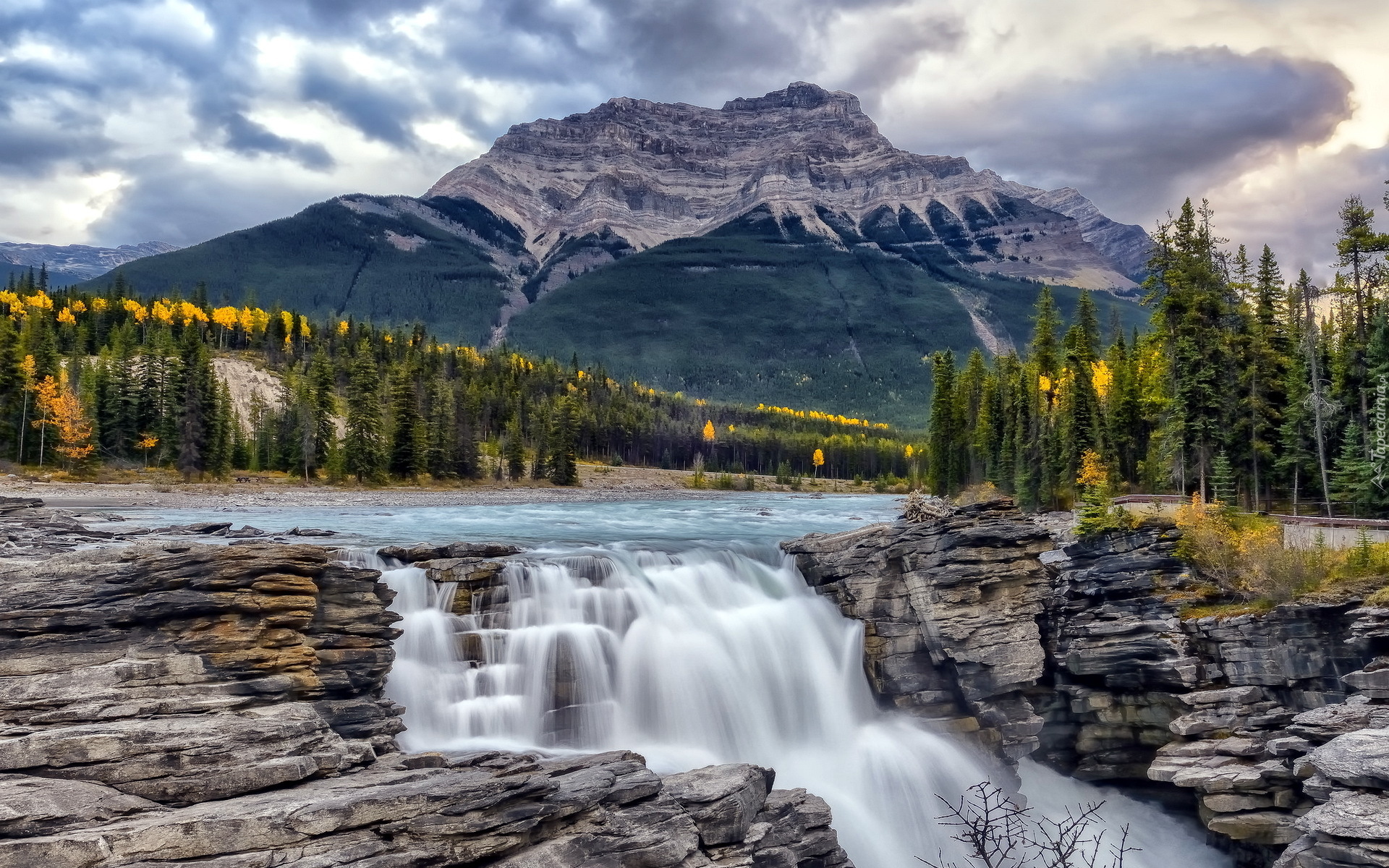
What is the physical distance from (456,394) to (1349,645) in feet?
325

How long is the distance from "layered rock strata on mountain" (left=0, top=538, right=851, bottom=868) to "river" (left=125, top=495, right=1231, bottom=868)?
315 centimetres

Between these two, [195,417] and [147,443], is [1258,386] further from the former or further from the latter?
[147,443]

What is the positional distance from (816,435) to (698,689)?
160 meters

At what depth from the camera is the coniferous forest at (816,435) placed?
36531 mm

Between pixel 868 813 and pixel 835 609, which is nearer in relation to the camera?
pixel 868 813

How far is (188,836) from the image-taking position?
8.93 m

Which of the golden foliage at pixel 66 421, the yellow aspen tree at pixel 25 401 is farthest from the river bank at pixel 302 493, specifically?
the yellow aspen tree at pixel 25 401

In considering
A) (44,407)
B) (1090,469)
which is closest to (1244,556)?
(1090,469)

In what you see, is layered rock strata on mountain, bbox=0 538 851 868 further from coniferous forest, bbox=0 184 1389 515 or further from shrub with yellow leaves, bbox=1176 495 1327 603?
coniferous forest, bbox=0 184 1389 515

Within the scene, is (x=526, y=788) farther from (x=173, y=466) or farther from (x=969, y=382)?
(x=173, y=466)

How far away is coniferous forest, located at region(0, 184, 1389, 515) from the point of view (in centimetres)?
3653

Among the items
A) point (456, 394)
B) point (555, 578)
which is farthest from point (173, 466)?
point (555, 578)

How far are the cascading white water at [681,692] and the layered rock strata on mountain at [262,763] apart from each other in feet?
9.18

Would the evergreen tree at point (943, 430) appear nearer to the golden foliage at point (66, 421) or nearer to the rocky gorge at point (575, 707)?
the rocky gorge at point (575, 707)
